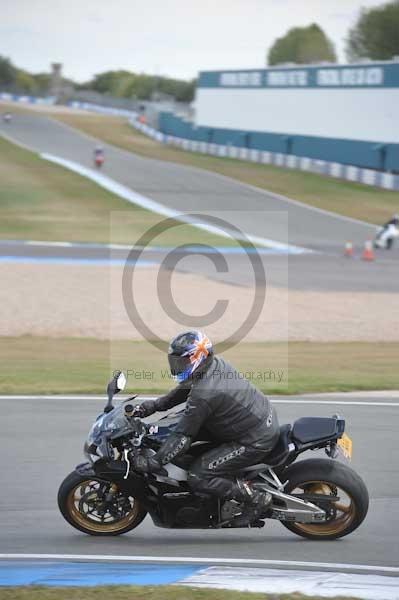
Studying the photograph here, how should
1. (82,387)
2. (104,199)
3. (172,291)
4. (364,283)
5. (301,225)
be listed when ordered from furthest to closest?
(104,199) → (301,225) → (364,283) → (172,291) → (82,387)

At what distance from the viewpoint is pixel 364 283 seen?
24297mm

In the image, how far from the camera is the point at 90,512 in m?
7.62

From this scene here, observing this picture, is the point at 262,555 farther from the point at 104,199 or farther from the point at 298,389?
the point at 104,199

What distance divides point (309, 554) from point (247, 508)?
1.95ft

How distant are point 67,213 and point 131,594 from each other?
32066 mm

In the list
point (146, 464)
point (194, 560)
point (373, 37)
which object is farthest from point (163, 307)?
point (373, 37)

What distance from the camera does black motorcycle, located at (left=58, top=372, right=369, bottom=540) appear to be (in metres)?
7.39

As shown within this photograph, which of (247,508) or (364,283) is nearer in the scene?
(247,508)

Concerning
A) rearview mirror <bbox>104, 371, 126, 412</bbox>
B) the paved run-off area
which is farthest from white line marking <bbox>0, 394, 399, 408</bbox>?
rearview mirror <bbox>104, 371, 126, 412</bbox>

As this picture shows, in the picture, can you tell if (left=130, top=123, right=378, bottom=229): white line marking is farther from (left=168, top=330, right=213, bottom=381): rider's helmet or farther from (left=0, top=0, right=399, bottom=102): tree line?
(left=0, top=0, right=399, bottom=102): tree line

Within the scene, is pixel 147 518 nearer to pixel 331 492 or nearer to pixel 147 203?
pixel 331 492

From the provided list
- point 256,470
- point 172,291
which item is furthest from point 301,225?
point 256,470

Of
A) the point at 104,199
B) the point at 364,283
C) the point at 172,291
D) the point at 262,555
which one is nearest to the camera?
the point at 262,555

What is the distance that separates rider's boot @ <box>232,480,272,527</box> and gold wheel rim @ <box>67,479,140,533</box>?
83 cm
